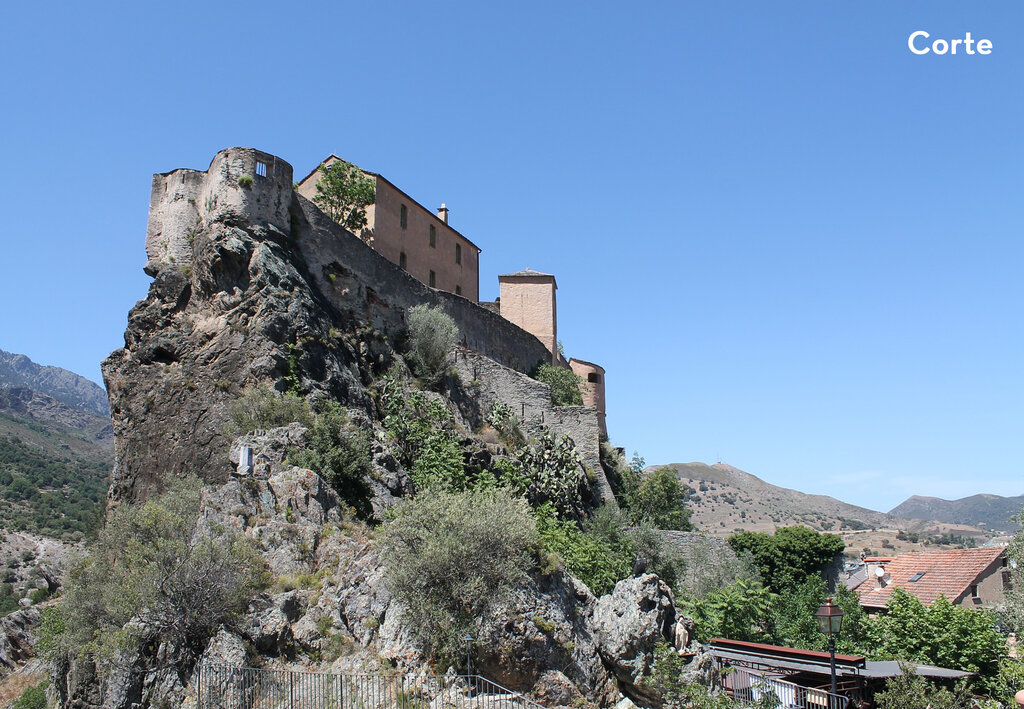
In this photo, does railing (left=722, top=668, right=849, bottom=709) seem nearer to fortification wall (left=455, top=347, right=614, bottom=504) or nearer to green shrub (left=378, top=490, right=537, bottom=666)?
green shrub (left=378, top=490, right=537, bottom=666)

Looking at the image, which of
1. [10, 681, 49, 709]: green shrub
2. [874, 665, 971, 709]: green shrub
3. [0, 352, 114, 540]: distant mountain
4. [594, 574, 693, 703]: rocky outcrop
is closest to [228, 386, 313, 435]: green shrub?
[10, 681, 49, 709]: green shrub

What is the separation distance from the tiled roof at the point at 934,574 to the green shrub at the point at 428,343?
2025cm

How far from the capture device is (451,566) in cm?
1534

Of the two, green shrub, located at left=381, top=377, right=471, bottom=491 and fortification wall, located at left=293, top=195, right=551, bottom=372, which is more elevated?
fortification wall, located at left=293, top=195, right=551, bottom=372

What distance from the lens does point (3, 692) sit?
28.8 metres

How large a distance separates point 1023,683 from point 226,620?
17483 millimetres

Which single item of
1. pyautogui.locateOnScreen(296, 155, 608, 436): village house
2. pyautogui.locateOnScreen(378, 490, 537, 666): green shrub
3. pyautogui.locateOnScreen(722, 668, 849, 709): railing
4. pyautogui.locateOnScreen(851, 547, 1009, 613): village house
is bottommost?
pyautogui.locateOnScreen(722, 668, 849, 709): railing

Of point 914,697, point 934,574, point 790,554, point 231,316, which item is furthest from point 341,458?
point 934,574

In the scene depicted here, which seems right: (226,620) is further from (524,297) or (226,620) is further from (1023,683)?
(524,297)

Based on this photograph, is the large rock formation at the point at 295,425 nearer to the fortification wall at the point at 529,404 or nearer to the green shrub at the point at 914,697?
the fortification wall at the point at 529,404

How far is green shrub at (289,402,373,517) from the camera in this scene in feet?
74.7

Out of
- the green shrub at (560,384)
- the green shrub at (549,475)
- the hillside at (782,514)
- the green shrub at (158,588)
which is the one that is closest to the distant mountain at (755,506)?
the hillside at (782,514)

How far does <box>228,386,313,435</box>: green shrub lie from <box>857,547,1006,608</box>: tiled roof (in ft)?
80.5

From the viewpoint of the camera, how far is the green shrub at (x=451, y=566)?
1509cm
